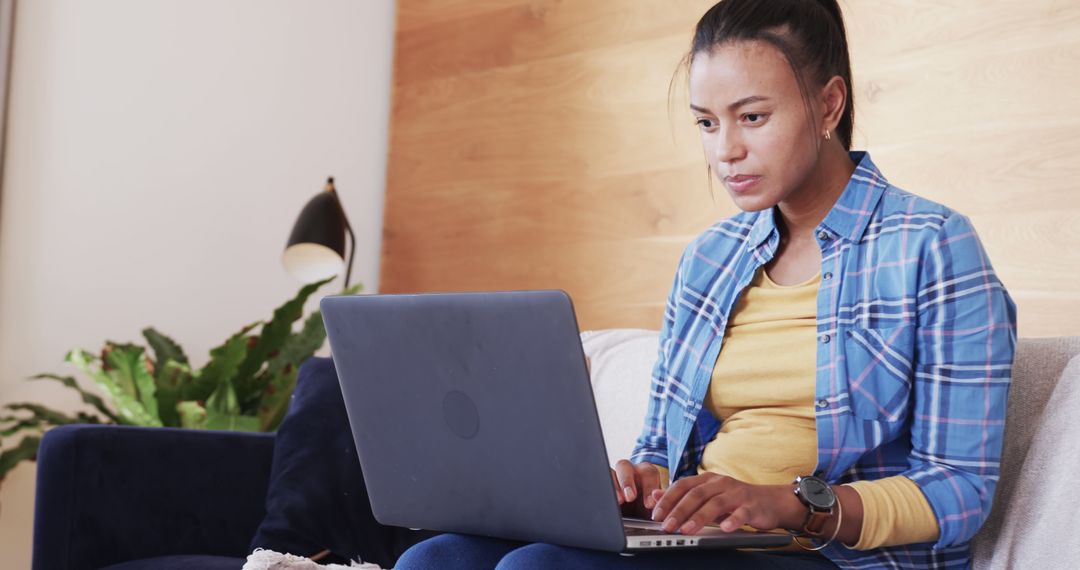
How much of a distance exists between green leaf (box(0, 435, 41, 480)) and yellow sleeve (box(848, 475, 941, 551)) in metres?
2.01

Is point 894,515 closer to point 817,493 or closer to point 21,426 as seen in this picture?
point 817,493

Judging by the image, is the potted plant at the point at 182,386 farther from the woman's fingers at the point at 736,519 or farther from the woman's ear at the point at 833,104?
the woman's fingers at the point at 736,519

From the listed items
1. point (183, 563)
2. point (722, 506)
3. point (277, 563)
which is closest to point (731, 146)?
point (722, 506)

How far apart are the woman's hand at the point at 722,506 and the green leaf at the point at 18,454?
1.92m

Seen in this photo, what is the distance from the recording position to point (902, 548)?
113 cm

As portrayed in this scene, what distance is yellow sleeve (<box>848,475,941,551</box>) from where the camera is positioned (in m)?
1.05

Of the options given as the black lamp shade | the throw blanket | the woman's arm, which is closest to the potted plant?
the black lamp shade

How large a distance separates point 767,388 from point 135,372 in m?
1.65

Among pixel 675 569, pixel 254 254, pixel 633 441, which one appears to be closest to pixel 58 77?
pixel 254 254

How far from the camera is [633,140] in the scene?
2711 millimetres

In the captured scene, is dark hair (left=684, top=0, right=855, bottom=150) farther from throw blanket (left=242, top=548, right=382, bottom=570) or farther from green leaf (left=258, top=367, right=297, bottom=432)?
green leaf (left=258, top=367, right=297, bottom=432)

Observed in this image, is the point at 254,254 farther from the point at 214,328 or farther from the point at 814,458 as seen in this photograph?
the point at 814,458

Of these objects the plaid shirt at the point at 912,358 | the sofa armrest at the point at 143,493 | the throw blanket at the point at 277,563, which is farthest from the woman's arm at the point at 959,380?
the sofa armrest at the point at 143,493

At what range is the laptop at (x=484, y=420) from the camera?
0.90 metres
